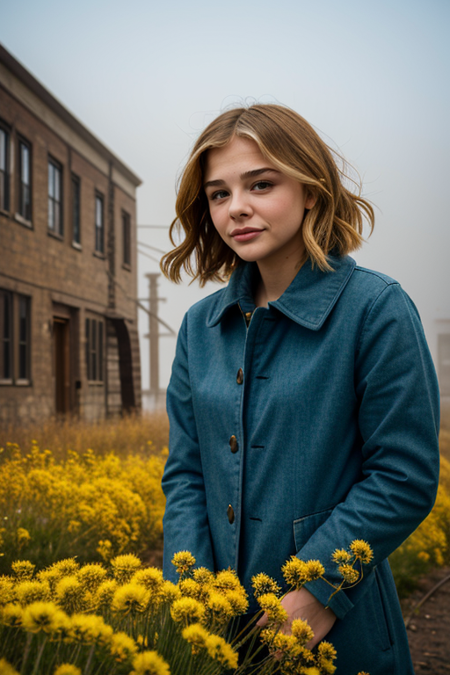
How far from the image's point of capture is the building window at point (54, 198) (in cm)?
497

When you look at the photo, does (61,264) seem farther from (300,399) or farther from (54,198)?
(300,399)

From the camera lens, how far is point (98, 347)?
526cm

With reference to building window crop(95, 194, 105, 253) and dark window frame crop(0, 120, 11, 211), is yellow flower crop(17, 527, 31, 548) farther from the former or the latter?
building window crop(95, 194, 105, 253)

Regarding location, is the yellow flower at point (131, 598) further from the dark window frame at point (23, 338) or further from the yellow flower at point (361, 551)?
the dark window frame at point (23, 338)

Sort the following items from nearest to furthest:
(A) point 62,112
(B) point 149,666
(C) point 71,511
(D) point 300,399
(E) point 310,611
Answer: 1. (B) point 149,666
2. (E) point 310,611
3. (D) point 300,399
4. (C) point 71,511
5. (A) point 62,112

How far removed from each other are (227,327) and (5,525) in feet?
6.24

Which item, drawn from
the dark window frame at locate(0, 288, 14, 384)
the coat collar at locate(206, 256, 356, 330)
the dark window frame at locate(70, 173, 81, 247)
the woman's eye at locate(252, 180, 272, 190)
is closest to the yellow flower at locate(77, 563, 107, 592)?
the coat collar at locate(206, 256, 356, 330)

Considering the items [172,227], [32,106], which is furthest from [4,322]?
[172,227]

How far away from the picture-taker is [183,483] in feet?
4.76

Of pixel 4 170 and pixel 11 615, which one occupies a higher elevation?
pixel 4 170

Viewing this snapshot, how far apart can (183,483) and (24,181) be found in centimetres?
373

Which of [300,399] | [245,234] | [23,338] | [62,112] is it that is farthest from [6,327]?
[300,399]

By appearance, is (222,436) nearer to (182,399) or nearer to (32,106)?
(182,399)

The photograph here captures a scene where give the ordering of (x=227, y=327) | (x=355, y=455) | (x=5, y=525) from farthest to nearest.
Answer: (x=5, y=525)
(x=227, y=327)
(x=355, y=455)
